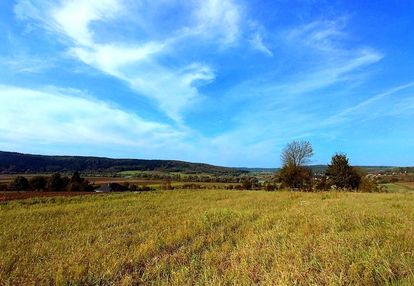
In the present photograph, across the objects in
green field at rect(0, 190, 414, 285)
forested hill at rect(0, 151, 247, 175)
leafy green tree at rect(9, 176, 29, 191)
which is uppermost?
forested hill at rect(0, 151, 247, 175)

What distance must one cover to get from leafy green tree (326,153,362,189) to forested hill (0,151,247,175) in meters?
113

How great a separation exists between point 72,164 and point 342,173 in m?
127

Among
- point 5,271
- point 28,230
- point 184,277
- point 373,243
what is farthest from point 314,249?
point 28,230

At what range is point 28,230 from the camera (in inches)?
553

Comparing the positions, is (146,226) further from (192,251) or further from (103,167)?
(103,167)

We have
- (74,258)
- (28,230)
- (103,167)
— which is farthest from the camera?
(103,167)

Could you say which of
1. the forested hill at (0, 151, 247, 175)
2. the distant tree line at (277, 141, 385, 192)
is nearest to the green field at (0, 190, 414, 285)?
the distant tree line at (277, 141, 385, 192)

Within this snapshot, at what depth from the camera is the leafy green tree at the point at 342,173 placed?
5603cm

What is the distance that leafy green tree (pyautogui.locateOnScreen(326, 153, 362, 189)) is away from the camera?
56031 millimetres

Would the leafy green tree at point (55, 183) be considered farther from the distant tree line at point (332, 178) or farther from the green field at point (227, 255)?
the green field at point (227, 255)

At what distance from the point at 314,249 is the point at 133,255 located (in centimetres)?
387

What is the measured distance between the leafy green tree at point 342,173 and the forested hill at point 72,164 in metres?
113

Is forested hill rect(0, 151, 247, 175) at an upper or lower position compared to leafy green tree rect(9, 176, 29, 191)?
upper

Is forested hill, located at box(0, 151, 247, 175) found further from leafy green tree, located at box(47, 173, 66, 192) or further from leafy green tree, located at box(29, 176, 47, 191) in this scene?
leafy green tree, located at box(47, 173, 66, 192)
